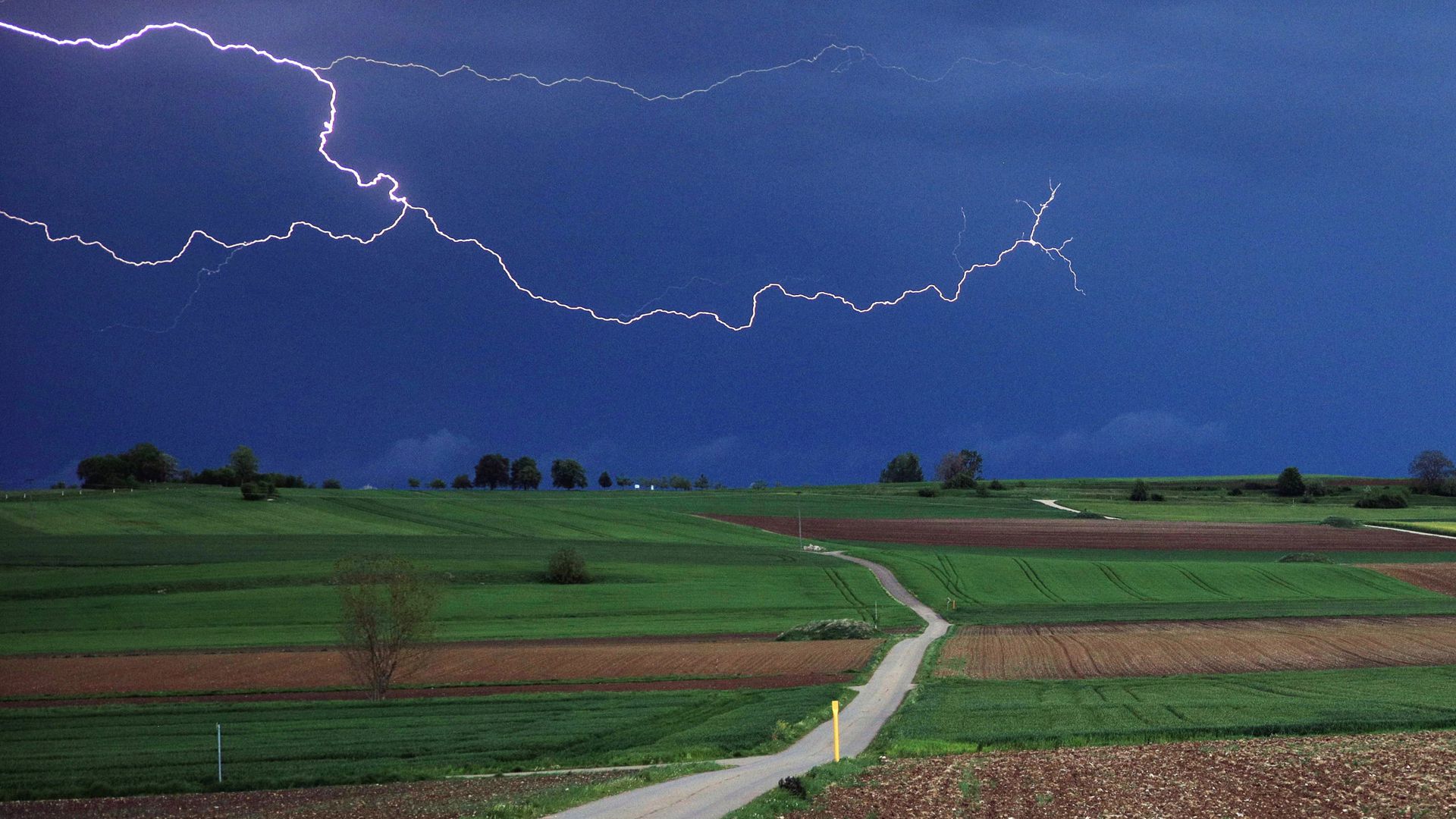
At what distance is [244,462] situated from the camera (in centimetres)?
16300

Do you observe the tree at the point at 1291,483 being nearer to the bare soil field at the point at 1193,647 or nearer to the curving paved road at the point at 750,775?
the bare soil field at the point at 1193,647

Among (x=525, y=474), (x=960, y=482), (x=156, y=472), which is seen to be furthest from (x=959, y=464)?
(x=156, y=472)

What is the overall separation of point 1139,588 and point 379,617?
51.1m

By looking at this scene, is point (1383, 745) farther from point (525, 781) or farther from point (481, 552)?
point (481, 552)

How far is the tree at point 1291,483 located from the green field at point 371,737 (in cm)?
13811

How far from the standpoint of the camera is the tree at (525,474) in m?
A: 196

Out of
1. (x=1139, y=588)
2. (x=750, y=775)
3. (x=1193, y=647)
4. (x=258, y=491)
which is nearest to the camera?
(x=750, y=775)

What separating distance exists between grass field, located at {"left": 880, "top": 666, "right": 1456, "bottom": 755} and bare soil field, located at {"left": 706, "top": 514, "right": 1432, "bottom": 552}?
188 ft

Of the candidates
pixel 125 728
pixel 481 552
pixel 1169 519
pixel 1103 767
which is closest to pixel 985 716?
pixel 1103 767

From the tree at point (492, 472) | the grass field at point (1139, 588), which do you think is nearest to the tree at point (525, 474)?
the tree at point (492, 472)

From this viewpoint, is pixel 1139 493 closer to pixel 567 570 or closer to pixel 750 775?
pixel 567 570

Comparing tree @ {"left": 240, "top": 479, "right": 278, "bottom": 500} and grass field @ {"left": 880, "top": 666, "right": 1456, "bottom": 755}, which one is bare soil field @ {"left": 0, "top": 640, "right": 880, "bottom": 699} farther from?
tree @ {"left": 240, "top": 479, "right": 278, "bottom": 500}

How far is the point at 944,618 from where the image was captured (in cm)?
5912

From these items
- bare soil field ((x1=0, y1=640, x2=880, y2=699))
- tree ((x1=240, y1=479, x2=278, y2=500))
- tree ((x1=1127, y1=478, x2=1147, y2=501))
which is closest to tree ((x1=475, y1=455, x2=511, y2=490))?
tree ((x1=240, y1=479, x2=278, y2=500))
